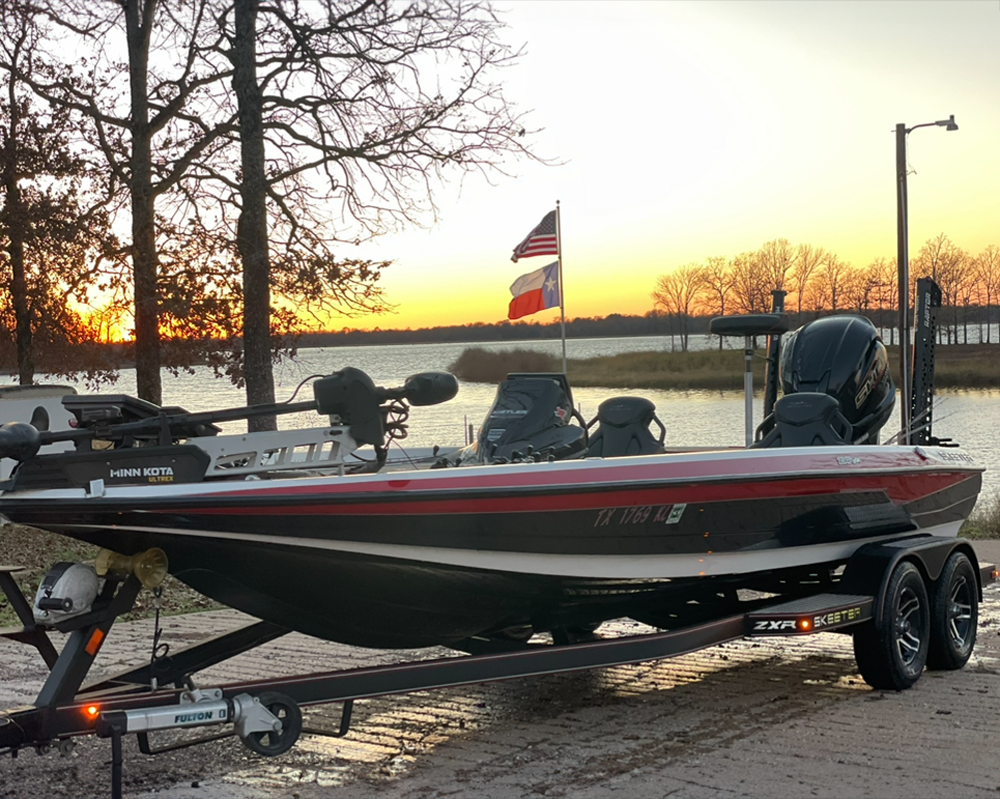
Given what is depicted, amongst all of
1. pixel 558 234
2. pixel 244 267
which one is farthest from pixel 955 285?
pixel 244 267

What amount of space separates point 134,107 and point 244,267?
2.58 m

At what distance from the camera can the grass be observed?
28.8 ft

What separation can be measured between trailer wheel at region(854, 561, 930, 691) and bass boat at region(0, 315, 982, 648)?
34 cm

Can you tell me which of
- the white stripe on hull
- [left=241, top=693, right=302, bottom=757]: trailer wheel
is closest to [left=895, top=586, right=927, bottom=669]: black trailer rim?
the white stripe on hull

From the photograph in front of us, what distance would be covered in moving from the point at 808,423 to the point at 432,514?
2.65 meters

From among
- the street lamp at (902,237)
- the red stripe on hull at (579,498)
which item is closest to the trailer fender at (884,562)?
the red stripe on hull at (579,498)

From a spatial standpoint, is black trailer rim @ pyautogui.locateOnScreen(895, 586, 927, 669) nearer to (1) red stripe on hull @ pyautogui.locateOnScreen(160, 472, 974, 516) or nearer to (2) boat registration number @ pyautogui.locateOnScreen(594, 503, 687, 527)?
(1) red stripe on hull @ pyautogui.locateOnScreen(160, 472, 974, 516)

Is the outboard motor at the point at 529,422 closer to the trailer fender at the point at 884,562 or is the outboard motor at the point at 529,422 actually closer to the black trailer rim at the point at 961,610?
the trailer fender at the point at 884,562

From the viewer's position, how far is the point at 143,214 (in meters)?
13.7

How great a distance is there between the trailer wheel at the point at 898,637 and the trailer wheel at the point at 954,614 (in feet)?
0.28

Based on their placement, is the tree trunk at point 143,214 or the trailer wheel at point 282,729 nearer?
the trailer wheel at point 282,729

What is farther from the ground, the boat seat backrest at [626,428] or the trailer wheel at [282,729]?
the boat seat backrest at [626,428]

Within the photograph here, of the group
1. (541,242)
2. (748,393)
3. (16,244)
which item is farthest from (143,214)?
(748,393)

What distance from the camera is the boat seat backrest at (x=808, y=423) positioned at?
6.62 m
